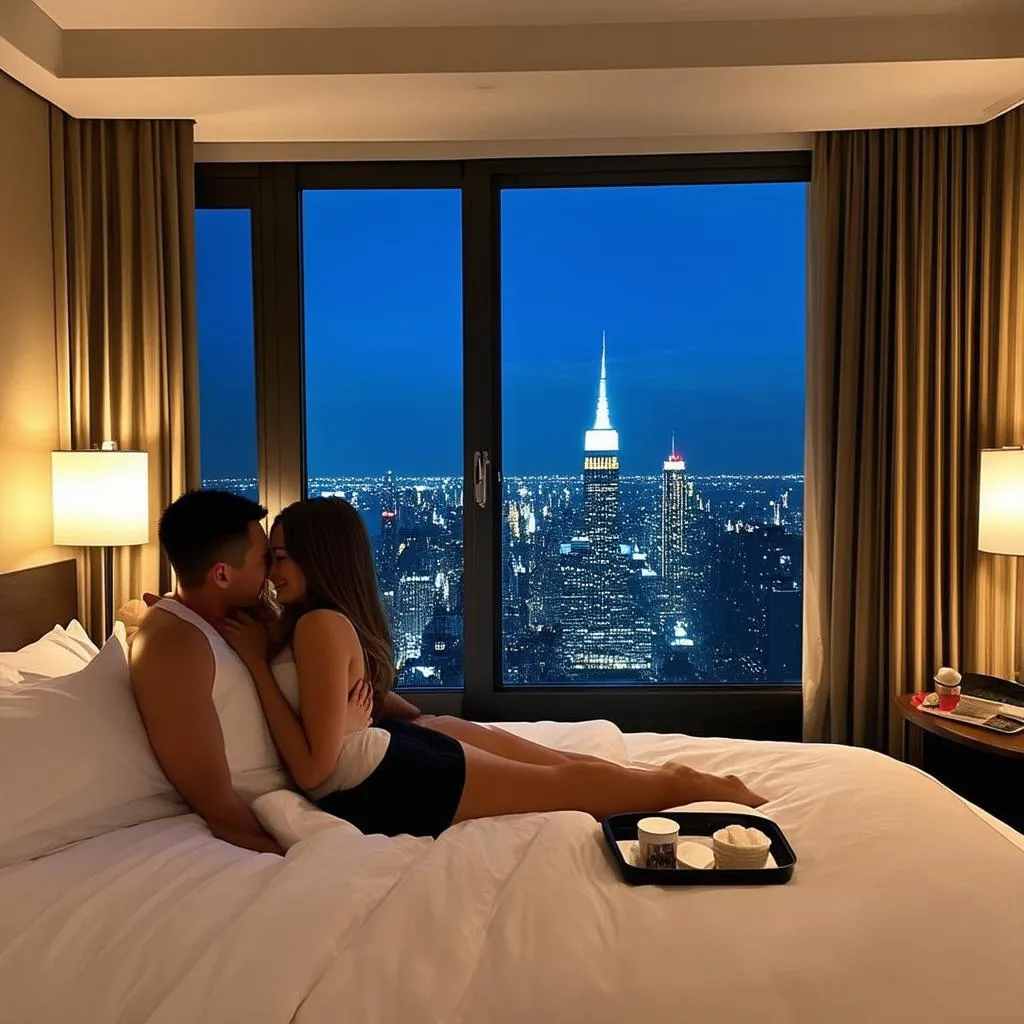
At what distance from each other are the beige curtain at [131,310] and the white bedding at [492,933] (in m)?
1.77

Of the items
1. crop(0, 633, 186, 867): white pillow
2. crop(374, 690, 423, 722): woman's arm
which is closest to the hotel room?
crop(0, 633, 186, 867): white pillow

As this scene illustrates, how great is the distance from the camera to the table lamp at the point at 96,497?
286 cm

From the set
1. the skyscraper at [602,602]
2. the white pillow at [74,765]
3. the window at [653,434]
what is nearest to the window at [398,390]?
the window at [653,434]

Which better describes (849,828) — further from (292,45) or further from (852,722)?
(292,45)

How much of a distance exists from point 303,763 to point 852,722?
2272mm

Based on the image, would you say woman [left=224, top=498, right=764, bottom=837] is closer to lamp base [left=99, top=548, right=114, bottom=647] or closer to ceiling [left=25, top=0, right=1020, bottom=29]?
lamp base [left=99, top=548, right=114, bottom=647]

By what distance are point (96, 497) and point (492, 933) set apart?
2.02 metres

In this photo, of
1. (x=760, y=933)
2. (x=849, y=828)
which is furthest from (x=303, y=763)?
(x=849, y=828)

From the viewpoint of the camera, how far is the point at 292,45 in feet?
9.30

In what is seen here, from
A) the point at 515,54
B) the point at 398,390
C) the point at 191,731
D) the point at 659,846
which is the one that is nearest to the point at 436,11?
the point at 515,54

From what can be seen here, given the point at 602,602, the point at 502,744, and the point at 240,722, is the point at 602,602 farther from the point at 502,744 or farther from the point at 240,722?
the point at 240,722

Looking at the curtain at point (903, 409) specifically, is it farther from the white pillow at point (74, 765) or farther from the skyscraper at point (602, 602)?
the white pillow at point (74, 765)

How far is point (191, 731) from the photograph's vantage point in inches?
70.3

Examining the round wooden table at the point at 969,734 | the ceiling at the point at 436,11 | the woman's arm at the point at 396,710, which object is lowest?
the round wooden table at the point at 969,734
